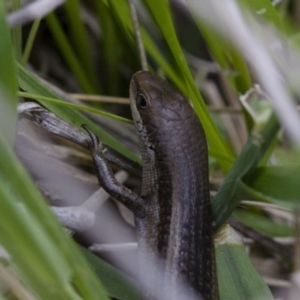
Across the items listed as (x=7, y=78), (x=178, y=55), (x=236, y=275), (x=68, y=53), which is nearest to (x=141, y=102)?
(x=178, y=55)

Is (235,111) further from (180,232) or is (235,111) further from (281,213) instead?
(180,232)

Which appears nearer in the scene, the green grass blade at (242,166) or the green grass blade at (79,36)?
the green grass blade at (242,166)

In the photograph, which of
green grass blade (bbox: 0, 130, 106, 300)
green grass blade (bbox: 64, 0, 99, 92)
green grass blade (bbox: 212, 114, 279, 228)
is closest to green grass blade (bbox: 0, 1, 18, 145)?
green grass blade (bbox: 0, 130, 106, 300)

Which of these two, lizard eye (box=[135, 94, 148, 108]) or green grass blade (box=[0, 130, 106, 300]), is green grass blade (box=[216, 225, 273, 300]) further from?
green grass blade (box=[0, 130, 106, 300])

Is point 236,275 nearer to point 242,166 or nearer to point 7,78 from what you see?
point 242,166

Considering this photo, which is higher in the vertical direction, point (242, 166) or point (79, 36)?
point (79, 36)

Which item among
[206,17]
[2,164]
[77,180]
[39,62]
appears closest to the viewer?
[2,164]

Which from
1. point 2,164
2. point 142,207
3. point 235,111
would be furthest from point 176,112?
point 2,164

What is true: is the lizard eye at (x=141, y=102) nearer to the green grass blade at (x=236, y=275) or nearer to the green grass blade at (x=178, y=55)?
the green grass blade at (x=178, y=55)

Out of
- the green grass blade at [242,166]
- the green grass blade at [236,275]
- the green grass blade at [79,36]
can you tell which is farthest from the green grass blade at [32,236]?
the green grass blade at [79,36]
